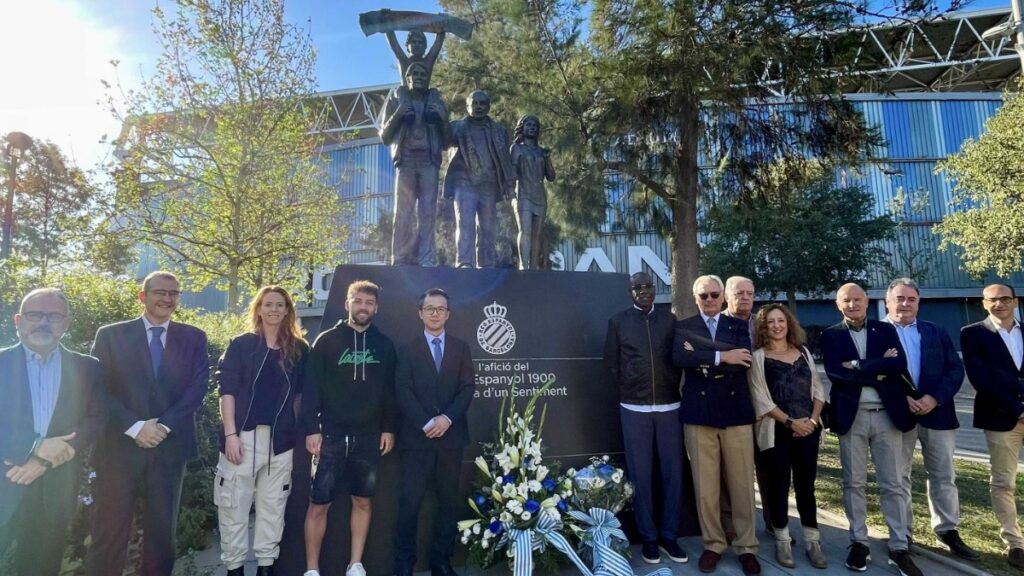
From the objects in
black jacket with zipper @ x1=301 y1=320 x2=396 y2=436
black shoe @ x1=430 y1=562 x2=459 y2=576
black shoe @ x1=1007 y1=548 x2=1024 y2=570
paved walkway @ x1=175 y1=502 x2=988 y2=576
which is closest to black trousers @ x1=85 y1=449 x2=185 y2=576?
paved walkway @ x1=175 y1=502 x2=988 y2=576

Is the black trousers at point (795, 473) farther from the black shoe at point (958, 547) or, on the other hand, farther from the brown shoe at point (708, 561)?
the black shoe at point (958, 547)

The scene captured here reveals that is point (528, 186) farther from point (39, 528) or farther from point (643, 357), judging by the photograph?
point (39, 528)

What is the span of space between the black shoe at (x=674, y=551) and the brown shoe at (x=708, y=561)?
115mm

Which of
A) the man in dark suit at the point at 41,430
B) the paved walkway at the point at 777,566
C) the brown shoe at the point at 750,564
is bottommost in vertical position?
the paved walkway at the point at 777,566

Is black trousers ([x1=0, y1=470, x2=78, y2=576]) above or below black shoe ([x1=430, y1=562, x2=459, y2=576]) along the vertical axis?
above

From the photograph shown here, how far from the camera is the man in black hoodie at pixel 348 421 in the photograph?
11.9ft

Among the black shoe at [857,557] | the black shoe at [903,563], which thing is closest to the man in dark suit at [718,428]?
the black shoe at [857,557]

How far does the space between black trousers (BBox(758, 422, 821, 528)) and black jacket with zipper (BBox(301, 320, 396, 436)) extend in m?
2.77

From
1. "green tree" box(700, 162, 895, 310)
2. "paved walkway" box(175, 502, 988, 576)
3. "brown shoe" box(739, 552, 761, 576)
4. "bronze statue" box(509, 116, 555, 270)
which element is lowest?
"paved walkway" box(175, 502, 988, 576)

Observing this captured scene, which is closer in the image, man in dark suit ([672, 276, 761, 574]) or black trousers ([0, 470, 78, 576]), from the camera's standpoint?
black trousers ([0, 470, 78, 576])

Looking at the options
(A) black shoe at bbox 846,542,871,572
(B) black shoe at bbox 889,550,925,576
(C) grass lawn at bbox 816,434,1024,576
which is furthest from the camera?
(C) grass lawn at bbox 816,434,1024,576

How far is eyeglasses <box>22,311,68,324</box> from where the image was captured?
3213 mm

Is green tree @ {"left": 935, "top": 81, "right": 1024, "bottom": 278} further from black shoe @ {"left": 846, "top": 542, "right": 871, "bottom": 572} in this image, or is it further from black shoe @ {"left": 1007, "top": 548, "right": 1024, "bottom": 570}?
black shoe @ {"left": 846, "top": 542, "right": 871, "bottom": 572}

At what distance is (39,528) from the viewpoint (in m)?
3.21
